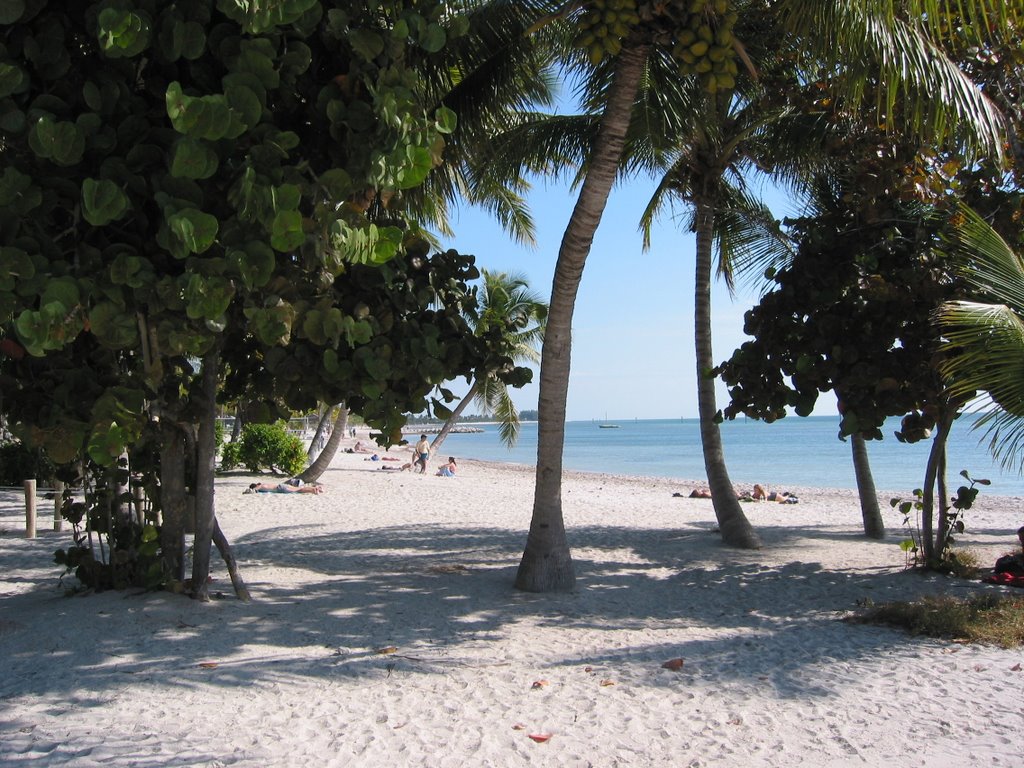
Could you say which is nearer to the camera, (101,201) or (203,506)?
(101,201)

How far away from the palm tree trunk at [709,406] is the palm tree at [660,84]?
10.2ft

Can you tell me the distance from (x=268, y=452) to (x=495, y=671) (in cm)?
1762

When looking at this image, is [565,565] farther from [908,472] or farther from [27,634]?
[908,472]

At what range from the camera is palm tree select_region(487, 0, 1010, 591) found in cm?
625

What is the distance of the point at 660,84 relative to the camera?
876 cm

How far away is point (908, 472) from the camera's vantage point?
39.3 metres

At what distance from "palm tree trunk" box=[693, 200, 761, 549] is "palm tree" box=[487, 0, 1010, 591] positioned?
122 inches

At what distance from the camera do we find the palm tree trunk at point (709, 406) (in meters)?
10.9

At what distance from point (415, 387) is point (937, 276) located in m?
5.11

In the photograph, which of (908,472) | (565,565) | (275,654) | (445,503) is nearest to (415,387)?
(275,654)

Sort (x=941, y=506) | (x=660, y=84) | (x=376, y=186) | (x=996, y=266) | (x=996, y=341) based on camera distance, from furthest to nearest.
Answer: (x=660, y=84), (x=941, y=506), (x=996, y=266), (x=996, y=341), (x=376, y=186)

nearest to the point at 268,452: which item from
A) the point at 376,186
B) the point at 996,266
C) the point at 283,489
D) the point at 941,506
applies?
the point at 283,489

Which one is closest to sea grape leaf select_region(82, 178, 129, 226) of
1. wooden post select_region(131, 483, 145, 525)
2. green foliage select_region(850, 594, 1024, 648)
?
wooden post select_region(131, 483, 145, 525)

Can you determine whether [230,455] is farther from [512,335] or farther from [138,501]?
[138,501]
